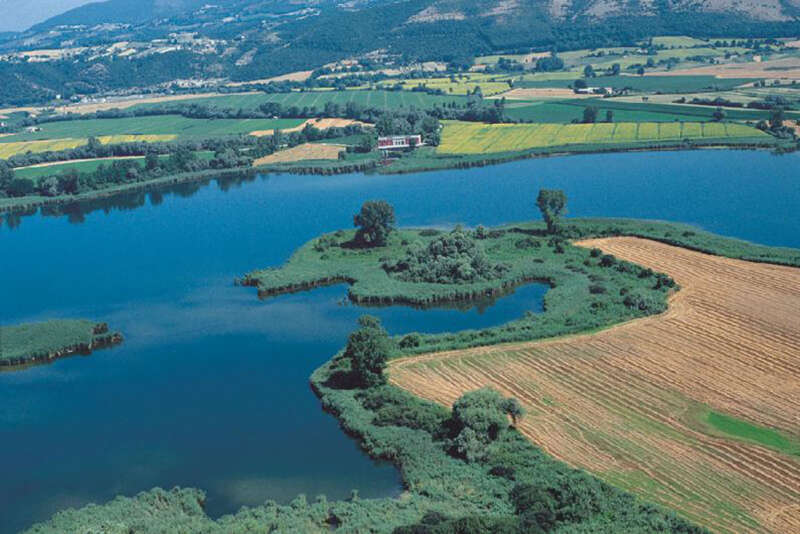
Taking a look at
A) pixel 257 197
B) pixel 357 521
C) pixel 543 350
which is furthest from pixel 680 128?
pixel 357 521

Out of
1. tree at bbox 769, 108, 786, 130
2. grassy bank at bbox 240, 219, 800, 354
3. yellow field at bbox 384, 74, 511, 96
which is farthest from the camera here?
yellow field at bbox 384, 74, 511, 96

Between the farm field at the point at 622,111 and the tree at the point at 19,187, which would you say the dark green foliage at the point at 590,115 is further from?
the tree at the point at 19,187

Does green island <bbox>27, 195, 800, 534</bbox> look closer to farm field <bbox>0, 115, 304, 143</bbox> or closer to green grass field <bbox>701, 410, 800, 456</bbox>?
green grass field <bbox>701, 410, 800, 456</bbox>

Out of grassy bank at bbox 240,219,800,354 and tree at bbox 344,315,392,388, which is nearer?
tree at bbox 344,315,392,388

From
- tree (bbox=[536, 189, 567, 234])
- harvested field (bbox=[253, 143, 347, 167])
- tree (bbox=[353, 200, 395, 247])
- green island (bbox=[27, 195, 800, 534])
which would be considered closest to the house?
harvested field (bbox=[253, 143, 347, 167])

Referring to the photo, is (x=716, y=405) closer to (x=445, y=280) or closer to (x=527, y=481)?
(x=527, y=481)

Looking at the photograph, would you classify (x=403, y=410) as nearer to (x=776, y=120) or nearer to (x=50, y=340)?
(x=50, y=340)

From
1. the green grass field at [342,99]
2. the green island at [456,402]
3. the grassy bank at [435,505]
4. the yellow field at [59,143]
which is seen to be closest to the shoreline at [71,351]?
the green island at [456,402]
